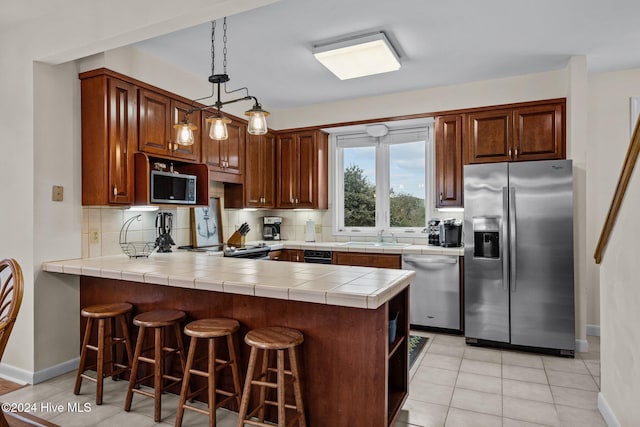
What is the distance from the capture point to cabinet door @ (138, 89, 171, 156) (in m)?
3.18

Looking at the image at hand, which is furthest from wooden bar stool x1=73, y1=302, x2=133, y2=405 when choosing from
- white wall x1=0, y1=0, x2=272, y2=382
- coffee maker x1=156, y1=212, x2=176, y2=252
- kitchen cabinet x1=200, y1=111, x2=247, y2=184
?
kitchen cabinet x1=200, y1=111, x2=247, y2=184

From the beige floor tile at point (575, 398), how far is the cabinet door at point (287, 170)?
129 inches

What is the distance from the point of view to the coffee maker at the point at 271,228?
5102mm

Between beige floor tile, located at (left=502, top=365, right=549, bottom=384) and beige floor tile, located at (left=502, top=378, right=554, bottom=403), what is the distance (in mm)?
72

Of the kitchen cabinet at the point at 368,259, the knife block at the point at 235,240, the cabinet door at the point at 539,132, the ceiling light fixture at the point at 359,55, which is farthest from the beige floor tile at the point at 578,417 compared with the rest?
the knife block at the point at 235,240

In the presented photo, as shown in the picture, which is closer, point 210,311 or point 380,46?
point 210,311

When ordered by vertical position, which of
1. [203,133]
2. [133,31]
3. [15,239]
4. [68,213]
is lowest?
[15,239]

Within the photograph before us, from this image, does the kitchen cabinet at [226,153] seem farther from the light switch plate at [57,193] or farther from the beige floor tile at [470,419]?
the beige floor tile at [470,419]

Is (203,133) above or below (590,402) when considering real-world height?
above

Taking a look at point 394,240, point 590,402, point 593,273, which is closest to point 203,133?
point 394,240

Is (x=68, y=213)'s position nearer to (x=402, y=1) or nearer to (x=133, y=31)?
(x=133, y=31)

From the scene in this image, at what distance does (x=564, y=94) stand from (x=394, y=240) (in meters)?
2.24

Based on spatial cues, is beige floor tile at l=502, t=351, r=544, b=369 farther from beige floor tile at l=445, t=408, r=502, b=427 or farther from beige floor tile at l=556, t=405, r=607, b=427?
beige floor tile at l=445, t=408, r=502, b=427

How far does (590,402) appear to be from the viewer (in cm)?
249
